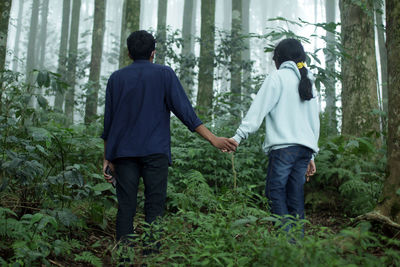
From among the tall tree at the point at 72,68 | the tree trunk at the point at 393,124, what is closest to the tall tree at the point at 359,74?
the tree trunk at the point at 393,124

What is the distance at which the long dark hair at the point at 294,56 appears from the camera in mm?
3721

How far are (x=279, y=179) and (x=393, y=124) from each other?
120cm

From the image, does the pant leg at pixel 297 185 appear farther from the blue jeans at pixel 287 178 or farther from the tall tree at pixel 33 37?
the tall tree at pixel 33 37

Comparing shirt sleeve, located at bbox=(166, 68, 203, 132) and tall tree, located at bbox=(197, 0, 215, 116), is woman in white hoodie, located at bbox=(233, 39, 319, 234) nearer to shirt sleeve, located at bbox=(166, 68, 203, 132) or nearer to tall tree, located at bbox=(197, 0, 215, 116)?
shirt sleeve, located at bbox=(166, 68, 203, 132)

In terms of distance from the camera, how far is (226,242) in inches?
118

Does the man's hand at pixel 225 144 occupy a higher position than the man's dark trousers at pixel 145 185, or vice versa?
the man's hand at pixel 225 144

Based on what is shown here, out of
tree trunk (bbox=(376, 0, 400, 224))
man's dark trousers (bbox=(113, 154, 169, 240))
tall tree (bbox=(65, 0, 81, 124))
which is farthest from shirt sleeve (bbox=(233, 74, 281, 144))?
tall tree (bbox=(65, 0, 81, 124))

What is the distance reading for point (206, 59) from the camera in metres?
12.1

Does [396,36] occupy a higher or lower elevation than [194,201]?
higher

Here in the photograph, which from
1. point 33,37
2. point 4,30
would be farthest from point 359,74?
point 33,37

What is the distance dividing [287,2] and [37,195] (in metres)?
72.3

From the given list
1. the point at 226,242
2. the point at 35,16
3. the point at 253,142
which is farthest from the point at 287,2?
the point at 226,242

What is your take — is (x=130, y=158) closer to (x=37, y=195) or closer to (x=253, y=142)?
(x=37, y=195)

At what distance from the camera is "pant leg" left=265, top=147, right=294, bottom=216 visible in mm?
3689
